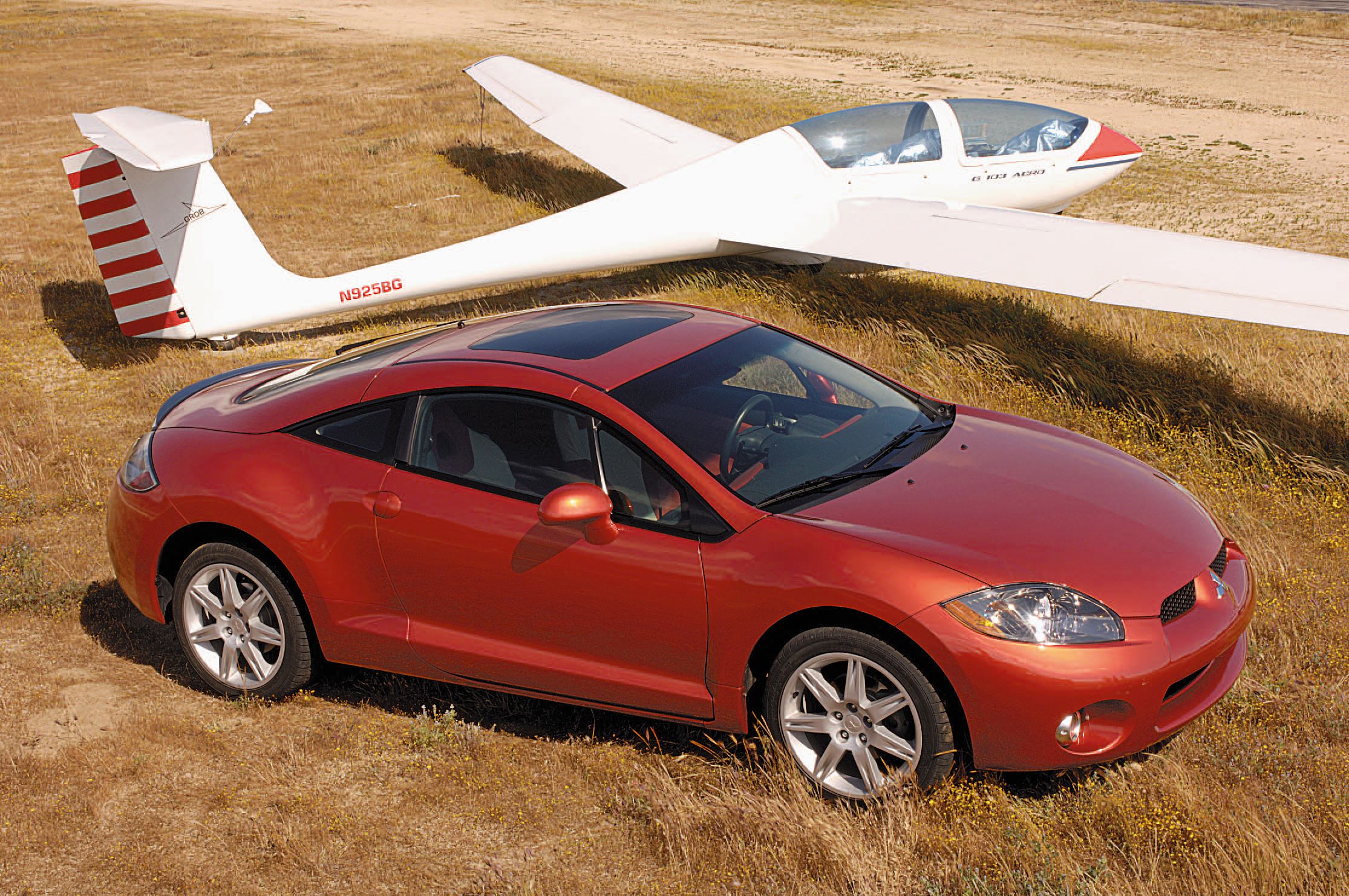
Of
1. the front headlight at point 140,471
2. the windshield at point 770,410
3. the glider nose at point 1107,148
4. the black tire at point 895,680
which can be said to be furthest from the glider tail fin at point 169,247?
the glider nose at point 1107,148

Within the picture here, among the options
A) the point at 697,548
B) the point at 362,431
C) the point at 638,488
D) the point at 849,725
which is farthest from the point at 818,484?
the point at 362,431

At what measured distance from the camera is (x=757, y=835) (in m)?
4.10

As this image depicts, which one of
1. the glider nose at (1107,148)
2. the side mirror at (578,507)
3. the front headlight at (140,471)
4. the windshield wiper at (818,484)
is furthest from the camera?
the glider nose at (1107,148)

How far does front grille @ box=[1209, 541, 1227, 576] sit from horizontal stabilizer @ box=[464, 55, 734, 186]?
10.6 m

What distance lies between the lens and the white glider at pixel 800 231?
367 inches

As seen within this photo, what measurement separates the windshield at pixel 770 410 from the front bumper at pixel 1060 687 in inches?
38.1

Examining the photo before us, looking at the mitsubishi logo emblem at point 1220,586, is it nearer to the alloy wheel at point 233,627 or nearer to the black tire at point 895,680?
the black tire at point 895,680

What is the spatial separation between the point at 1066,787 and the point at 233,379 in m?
4.70

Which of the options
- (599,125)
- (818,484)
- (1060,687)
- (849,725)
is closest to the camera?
(1060,687)

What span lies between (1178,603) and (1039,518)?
564mm

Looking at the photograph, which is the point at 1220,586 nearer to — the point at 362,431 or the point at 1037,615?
the point at 1037,615

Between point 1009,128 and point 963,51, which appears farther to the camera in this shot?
point 963,51

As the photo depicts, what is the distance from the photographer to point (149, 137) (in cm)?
943

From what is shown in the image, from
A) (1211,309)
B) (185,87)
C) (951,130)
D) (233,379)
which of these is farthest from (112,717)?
(185,87)
